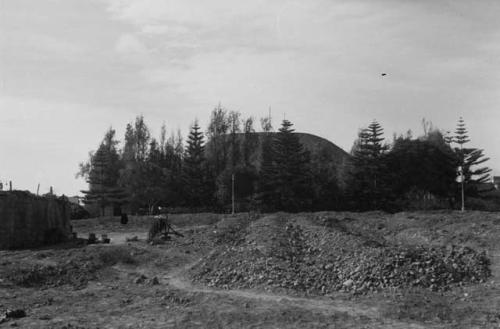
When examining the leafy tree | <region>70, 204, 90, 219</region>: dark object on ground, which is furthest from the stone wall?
the leafy tree

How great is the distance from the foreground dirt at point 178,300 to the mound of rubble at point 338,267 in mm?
366

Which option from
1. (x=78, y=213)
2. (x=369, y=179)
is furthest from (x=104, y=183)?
(x=369, y=179)

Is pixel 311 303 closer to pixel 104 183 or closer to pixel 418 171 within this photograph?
pixel 418 171

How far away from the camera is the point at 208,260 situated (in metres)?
16.3

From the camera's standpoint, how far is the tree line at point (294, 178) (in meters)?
45.8

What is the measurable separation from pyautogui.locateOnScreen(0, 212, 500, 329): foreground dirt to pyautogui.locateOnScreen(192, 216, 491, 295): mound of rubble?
37 cm

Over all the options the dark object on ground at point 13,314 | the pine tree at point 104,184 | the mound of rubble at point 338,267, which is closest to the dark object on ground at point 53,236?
the mound of rubble at point 338,267

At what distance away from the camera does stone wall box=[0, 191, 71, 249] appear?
22.9m

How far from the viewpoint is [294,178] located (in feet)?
150

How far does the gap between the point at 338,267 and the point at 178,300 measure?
4.21m

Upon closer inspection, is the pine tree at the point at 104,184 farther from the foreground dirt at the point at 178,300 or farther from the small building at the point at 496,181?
the small building at the point at 496,181

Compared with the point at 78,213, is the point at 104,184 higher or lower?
higher

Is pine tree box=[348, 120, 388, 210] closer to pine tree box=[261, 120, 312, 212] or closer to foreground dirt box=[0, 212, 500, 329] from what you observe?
pine tree box=[261, 120, 312, 212]

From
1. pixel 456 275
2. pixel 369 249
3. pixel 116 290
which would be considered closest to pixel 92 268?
pixel 116 290
